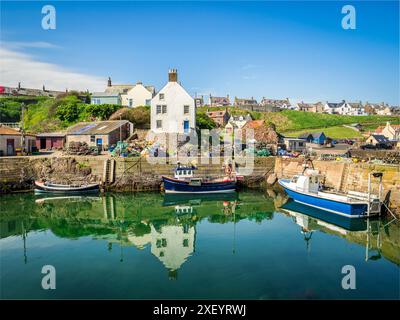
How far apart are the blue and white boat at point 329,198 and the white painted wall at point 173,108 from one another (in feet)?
41.7

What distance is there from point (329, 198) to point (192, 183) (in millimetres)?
10068

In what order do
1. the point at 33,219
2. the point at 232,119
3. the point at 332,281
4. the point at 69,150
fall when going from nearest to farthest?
1. the point at 332,281
2. the point at 33,219
3. the point at 69,150
4. the point at 232,119

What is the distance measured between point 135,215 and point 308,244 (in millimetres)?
10229

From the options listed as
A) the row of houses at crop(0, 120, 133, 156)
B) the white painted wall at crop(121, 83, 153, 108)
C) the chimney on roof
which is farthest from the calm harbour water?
the white painted wall at crop(121, 83, 153, 108)

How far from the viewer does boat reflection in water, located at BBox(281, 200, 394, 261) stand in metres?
14.7

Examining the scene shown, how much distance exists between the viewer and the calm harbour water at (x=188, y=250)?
10.2 metres

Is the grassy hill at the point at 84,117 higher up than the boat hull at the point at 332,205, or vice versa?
the grassy hill at the point at 84,117

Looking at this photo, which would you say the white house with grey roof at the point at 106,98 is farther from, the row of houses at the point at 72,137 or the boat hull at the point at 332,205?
the boat hull at the point at 332,205

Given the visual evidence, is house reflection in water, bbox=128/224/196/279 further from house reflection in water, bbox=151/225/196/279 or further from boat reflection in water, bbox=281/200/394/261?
boat reflection in water, bbox=281/200/394/261

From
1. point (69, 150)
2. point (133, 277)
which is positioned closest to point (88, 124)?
point (69, 150)

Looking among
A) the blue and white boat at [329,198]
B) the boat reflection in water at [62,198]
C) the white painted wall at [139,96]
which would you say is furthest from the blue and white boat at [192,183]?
the white painted wall at [139,96]

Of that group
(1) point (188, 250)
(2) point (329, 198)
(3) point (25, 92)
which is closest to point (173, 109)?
(2) point (329, 198)
